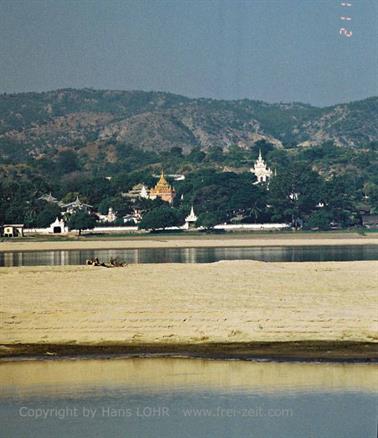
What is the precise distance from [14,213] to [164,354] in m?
76.4

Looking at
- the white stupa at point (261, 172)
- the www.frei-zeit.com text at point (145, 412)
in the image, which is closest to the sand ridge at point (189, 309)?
the www.frei-zeit.com text at point (145, 412)

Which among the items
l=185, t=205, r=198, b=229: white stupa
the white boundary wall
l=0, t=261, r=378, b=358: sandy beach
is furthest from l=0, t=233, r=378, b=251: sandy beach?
l=0, t=261, r=378, b=358: sandy beach

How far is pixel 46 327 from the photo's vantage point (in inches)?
925

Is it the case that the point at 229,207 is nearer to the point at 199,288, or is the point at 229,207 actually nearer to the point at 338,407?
the point at 199,288

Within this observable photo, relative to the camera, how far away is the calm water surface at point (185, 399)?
17.8 metres

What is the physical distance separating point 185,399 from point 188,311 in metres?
4.66

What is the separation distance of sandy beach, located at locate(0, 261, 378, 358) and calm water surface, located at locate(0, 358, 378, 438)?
1221 millimetres

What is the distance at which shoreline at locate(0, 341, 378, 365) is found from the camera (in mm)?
21203

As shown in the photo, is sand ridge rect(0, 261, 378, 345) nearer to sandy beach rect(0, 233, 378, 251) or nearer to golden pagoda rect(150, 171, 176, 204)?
sandy beach rect(0, 233, 378, 251)

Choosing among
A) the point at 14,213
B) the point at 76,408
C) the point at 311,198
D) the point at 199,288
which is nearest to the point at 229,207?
the point at 311,198

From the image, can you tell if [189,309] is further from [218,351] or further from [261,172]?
[261,172]

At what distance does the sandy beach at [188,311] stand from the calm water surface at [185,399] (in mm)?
1221

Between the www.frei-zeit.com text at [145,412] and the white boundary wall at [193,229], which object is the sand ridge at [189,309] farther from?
the white boundary wall at [193,229]

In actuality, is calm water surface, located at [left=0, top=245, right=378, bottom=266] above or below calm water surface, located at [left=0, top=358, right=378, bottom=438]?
above
